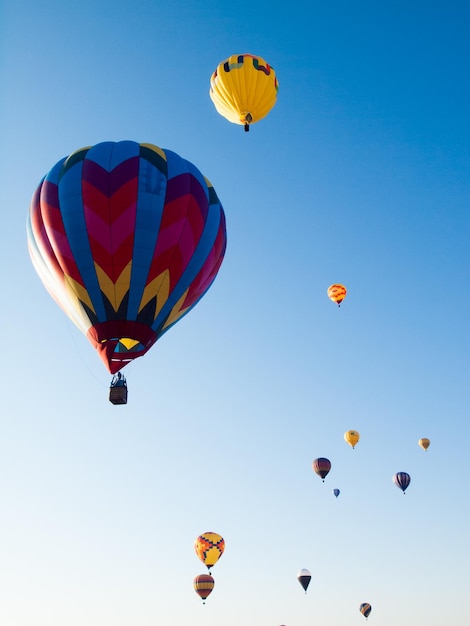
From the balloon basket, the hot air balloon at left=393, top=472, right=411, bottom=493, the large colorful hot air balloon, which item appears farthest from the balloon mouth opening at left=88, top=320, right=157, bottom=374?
the hot air balloon at left=393, top=472, right=411, bottom=493

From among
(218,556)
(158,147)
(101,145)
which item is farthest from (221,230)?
Result: (218,556)

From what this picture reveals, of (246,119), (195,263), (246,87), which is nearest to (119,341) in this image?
(195,263)

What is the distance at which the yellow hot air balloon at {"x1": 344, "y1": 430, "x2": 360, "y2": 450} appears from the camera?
40.4m

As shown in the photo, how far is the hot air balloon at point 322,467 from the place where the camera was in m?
37.2

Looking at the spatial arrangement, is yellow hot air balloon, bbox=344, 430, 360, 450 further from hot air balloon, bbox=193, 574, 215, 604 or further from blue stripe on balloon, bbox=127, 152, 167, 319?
blue stripe on balloon, bbox=127, 152, 167, 319

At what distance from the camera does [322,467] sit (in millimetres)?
37219

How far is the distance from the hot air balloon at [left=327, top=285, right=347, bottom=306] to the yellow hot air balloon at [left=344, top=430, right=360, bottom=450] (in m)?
11.6

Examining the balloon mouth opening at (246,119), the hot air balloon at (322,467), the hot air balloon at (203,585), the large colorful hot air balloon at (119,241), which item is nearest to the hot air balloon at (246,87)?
the balloon mouth opening at (246,119)

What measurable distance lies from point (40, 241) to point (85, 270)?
1963 mm

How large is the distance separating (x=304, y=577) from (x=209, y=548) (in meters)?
9.79

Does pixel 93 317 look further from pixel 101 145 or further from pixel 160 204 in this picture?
pixel 101 145

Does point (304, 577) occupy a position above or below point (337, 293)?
below

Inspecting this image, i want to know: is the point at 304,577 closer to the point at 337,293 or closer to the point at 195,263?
the point at 337,293

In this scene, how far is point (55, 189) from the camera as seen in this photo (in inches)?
741
